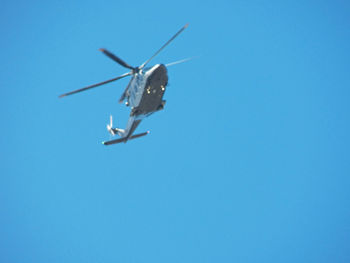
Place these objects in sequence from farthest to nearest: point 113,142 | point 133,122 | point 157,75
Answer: point 113,142
point 133,122
point 157,75

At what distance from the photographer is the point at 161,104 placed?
2689 centimetres

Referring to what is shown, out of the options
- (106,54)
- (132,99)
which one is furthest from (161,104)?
(106,54)

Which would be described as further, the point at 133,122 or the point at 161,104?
the point at 133,122

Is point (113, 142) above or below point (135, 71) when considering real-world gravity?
below

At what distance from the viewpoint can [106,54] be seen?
67.5 feet

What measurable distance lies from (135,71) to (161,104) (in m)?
4.66

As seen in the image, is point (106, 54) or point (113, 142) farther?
point (113, 142)

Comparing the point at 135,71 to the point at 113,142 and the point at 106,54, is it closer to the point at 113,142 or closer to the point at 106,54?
the point at 106,54

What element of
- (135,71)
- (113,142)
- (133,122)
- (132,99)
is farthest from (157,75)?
(113,142)

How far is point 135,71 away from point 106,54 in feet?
14.5

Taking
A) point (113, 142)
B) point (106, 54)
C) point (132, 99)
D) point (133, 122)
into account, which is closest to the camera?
point (106, 54)

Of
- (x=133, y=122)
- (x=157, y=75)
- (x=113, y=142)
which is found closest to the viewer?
(x=157, y=75)

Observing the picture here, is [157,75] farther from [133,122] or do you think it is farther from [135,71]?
[133,122]

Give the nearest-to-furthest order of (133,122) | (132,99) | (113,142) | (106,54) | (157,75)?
(106,54) < (157,75) < (132,99) < (133,122) < (113,142)
